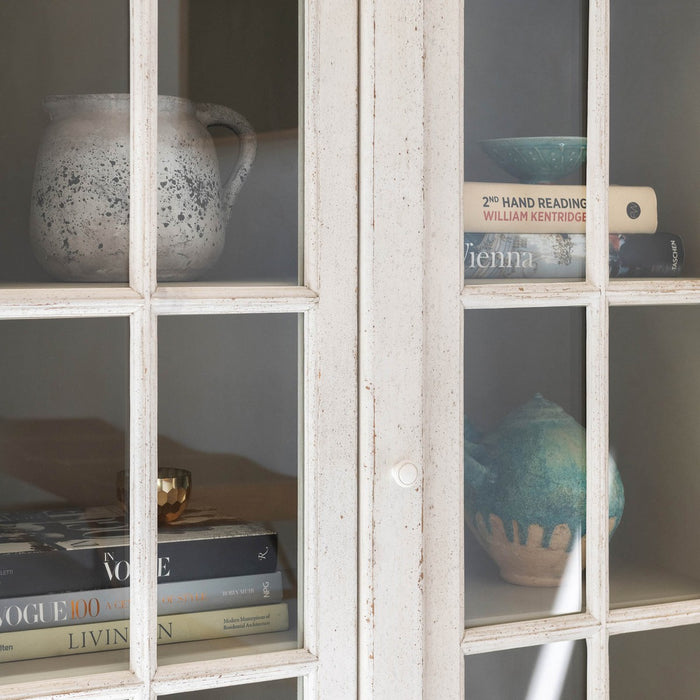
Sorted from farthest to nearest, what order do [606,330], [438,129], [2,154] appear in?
1. [606,330]
2. [438,129]
3. [2,154]

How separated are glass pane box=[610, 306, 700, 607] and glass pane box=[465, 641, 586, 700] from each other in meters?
0.09

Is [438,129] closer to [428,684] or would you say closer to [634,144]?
[634,144]

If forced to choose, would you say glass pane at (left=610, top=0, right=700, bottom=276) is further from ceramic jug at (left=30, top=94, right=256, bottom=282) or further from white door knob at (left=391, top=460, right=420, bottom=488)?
ceramic jug at (left=30, top=94, right=256, bottom=282)

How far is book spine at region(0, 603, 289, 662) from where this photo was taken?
87cm

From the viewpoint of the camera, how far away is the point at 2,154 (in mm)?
863

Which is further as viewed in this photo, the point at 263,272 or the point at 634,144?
the point at 634,144

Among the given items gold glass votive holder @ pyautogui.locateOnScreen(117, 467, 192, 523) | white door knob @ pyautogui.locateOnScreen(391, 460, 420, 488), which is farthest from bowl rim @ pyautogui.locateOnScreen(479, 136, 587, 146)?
gold glass votive holder @ pyautogui.locateOnScreen(117, 467, 192, 523)

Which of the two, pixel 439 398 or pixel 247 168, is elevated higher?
pixel 247 168

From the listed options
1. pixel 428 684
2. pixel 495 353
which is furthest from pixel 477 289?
pixel 428 684

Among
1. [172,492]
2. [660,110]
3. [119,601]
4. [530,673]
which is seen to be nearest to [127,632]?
[119,601]

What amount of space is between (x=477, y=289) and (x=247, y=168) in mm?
280

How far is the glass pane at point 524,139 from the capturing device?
1.02 metres

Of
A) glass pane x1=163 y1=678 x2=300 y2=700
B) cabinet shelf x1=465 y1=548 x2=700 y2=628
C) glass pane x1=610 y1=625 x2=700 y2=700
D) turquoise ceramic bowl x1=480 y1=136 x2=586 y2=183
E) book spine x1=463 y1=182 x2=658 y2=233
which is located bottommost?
glass pane x1=610 y1=625 x2=700 y2=700

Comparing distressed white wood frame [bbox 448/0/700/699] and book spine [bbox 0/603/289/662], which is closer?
book spine [bbox 0/603/289/662]
